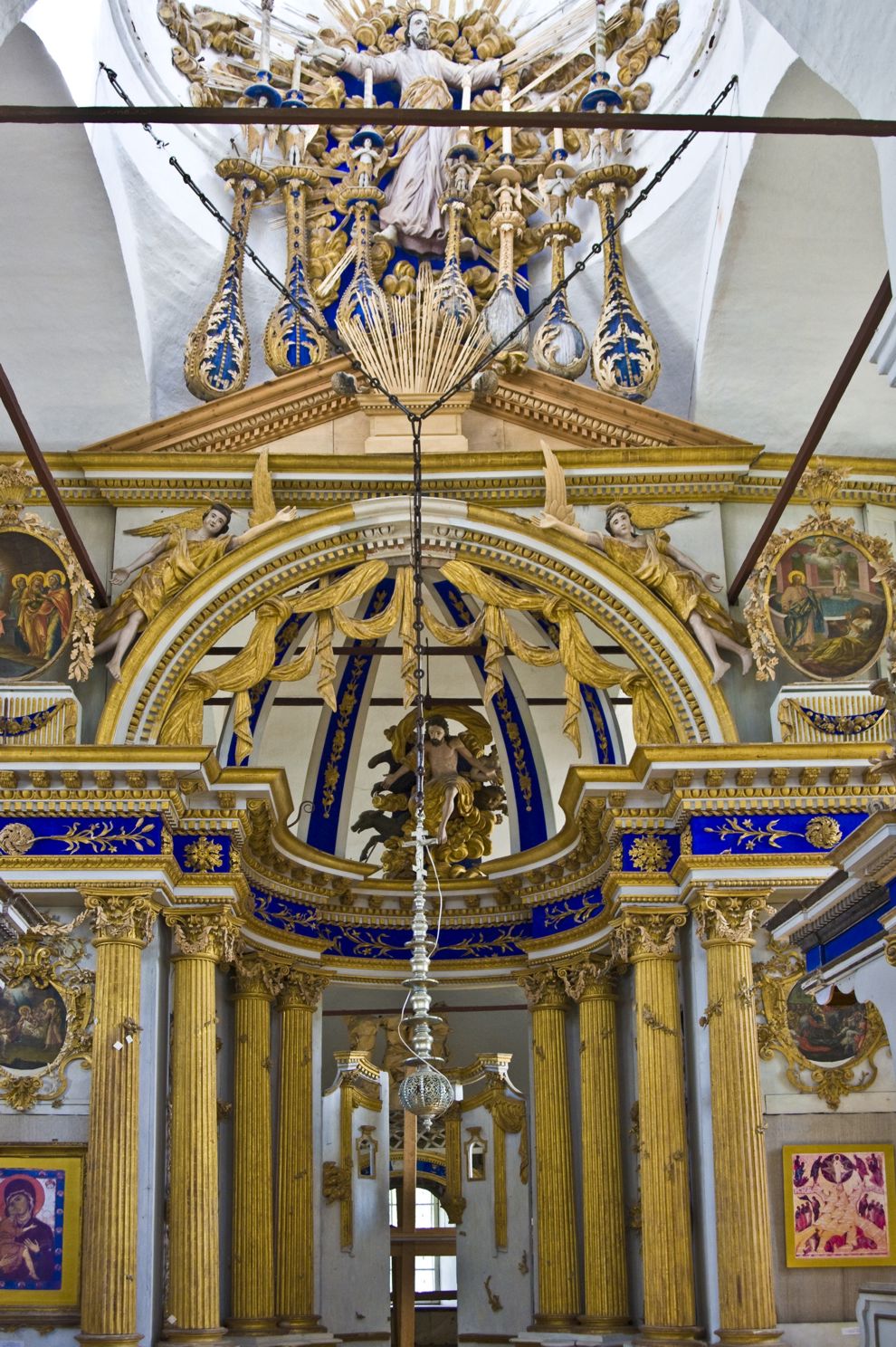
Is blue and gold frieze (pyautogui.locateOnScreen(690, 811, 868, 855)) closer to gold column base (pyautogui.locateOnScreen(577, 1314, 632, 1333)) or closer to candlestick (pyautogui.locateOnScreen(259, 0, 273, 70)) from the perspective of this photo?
gold column base (pyautogui.locateOnScreen(577, 1314, 632, 1333))

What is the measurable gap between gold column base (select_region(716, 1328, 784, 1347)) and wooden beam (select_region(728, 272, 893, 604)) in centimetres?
552

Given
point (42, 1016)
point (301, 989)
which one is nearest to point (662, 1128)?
point (301, 989)

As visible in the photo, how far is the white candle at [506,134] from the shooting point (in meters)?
16.4

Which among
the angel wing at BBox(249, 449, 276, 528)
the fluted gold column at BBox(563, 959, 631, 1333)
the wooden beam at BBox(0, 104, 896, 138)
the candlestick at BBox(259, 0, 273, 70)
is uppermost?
the candlestick at BBox(259, 0, 273, 70)

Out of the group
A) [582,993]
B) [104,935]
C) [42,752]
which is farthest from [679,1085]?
[42,752]

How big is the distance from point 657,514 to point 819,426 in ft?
8.00

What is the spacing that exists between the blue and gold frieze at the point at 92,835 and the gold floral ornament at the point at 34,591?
1166mm

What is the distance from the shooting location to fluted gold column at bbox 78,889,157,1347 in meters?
12.6

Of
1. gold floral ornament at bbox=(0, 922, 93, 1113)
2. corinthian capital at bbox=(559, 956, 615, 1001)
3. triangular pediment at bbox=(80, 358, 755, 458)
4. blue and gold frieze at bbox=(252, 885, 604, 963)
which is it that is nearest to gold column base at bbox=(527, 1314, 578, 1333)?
corinthian capital at bbox=(559, 956, 615, 1001)

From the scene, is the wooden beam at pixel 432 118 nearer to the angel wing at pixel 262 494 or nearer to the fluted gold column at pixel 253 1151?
the angel wing at pixel 262 494

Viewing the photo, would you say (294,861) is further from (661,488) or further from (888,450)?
(888,450)

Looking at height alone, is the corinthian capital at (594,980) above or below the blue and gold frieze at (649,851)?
below

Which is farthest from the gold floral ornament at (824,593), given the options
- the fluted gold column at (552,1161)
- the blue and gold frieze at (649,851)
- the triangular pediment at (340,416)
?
the fluted gold column at (552,1161)

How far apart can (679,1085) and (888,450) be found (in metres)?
5.49
